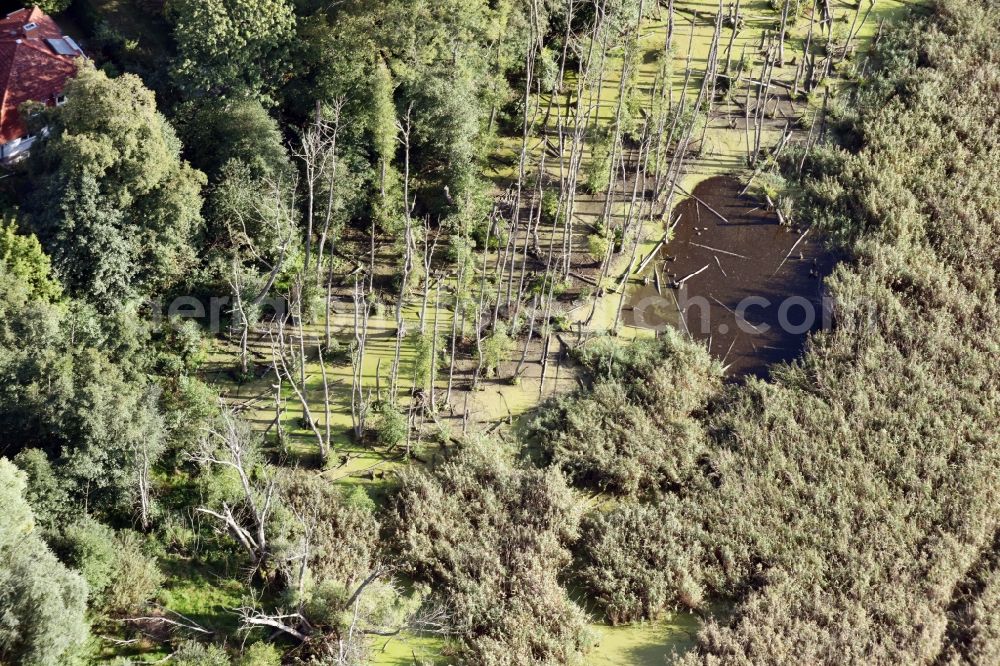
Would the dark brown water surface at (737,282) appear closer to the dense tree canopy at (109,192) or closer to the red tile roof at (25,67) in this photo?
the dense tree canopy at (109,192)

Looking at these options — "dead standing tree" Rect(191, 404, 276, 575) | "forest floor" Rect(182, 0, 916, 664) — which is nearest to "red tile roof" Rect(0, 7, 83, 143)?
"forest floor" Rect(182, 0, 916, 664)

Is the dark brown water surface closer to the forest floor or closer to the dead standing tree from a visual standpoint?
the forest floor

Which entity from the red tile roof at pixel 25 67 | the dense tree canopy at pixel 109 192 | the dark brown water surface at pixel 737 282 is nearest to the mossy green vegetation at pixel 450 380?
the dense tree canopy at pixel 109 192

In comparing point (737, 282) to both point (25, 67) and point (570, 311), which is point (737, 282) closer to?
point (570, 311)

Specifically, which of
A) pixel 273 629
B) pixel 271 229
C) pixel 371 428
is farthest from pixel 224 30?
pixel 273 629

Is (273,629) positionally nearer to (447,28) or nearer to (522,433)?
→ (522,433)
